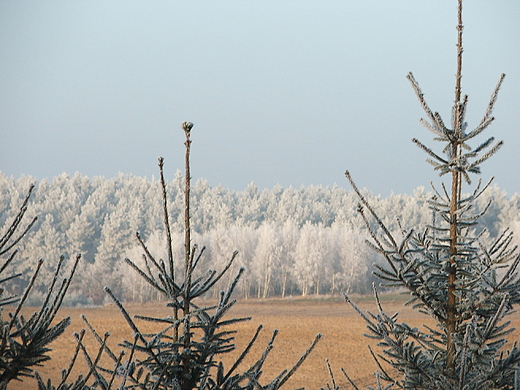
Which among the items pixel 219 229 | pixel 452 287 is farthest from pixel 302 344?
pixel 219 229

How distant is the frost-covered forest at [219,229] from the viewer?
51438 mm

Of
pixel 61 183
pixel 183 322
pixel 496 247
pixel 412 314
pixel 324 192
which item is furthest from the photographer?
pixel 324 192

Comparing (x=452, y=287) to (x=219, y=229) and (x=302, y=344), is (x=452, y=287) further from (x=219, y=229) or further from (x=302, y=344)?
(x=219, y=229)

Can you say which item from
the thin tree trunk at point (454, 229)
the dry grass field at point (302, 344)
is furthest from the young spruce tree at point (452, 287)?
the dry grass field at point (302, 344)

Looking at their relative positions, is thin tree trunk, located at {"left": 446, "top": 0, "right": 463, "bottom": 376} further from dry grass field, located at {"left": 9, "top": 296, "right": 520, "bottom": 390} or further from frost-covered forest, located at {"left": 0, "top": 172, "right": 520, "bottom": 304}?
frost-covered forest, located at {"left": 0, "top": 172, "right": 520, "bottom": 304}

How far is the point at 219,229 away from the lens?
5538 cm

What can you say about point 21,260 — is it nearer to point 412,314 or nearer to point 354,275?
point 354,275

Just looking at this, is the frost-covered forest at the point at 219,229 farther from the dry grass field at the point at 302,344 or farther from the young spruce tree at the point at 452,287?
the young spruce tree at the point at 452,287

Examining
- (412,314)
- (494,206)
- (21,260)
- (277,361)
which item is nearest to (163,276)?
(277,361)

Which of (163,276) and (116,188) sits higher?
(116,188)

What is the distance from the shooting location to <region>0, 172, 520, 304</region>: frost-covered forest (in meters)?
51.4

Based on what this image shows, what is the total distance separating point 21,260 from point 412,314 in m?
41.9

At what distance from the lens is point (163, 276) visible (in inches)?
119

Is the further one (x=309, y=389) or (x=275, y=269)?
(x=275, y=269)
